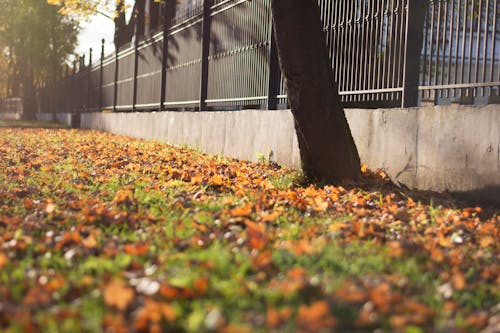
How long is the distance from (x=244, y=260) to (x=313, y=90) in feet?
12.9

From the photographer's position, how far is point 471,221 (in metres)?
5.53

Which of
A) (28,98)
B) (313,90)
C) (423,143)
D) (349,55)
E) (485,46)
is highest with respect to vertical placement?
(28,98)

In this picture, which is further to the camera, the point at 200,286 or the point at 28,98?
the point at 28,98

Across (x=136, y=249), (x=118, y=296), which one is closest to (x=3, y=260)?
(x=136, y=249)

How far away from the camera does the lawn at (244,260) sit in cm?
288

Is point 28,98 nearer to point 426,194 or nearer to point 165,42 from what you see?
point 165,42

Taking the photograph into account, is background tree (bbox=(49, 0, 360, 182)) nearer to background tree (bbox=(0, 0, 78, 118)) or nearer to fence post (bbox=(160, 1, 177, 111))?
fence post (bbox=(160, 1, 177, 111))

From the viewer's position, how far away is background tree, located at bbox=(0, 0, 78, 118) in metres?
43.8

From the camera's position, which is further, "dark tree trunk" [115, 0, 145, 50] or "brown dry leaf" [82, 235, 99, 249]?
"dark tree trunk" [115, 0, 145, 50]

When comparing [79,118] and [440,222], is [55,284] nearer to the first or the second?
[440,222]

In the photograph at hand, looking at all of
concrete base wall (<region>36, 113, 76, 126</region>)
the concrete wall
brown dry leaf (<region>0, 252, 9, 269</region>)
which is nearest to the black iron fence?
the concrete wall

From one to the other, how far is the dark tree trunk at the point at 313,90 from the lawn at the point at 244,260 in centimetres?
37

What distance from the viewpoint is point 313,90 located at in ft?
24.2

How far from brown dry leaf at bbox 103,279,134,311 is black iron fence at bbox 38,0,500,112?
14.3 feet
